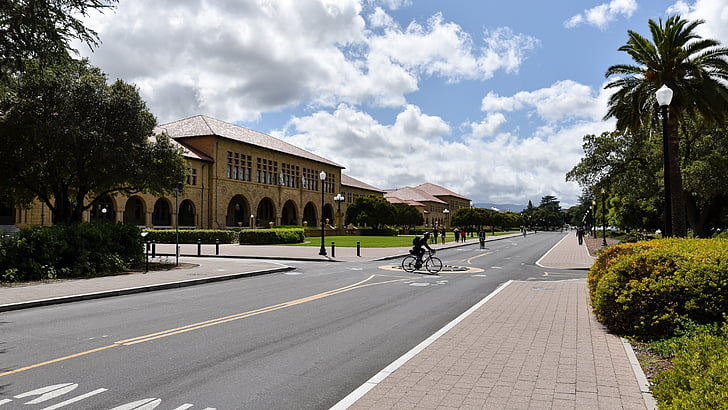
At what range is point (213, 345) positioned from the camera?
7.08 meters

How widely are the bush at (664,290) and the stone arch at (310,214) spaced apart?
8088cm

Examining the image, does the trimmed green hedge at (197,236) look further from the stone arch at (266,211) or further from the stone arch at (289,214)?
the stone arch at (289,214)

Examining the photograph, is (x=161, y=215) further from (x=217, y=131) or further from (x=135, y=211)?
(x=217, y=131)

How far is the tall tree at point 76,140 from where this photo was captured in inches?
767

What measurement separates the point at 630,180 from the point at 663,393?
34.3 metres

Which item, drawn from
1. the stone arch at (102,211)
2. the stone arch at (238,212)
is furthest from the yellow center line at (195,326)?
the stone arch at (238,212)

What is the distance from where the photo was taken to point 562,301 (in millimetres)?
11320

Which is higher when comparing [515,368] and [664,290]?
[664,290]

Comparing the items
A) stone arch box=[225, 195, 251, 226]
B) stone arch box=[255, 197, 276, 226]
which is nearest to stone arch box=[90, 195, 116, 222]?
stone arch box=[225, 195, 251, 226]

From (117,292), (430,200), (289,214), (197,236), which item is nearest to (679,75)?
(117,292)

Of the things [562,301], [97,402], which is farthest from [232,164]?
[97,402]

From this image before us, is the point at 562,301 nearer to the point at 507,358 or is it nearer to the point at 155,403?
the point at 507,358

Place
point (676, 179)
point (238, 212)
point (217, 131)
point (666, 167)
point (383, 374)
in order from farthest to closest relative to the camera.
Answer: point (238, 212), point (217, 131), point (676, 179), point (666, 167), point (383, 374)

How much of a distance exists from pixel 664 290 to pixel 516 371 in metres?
3.10
